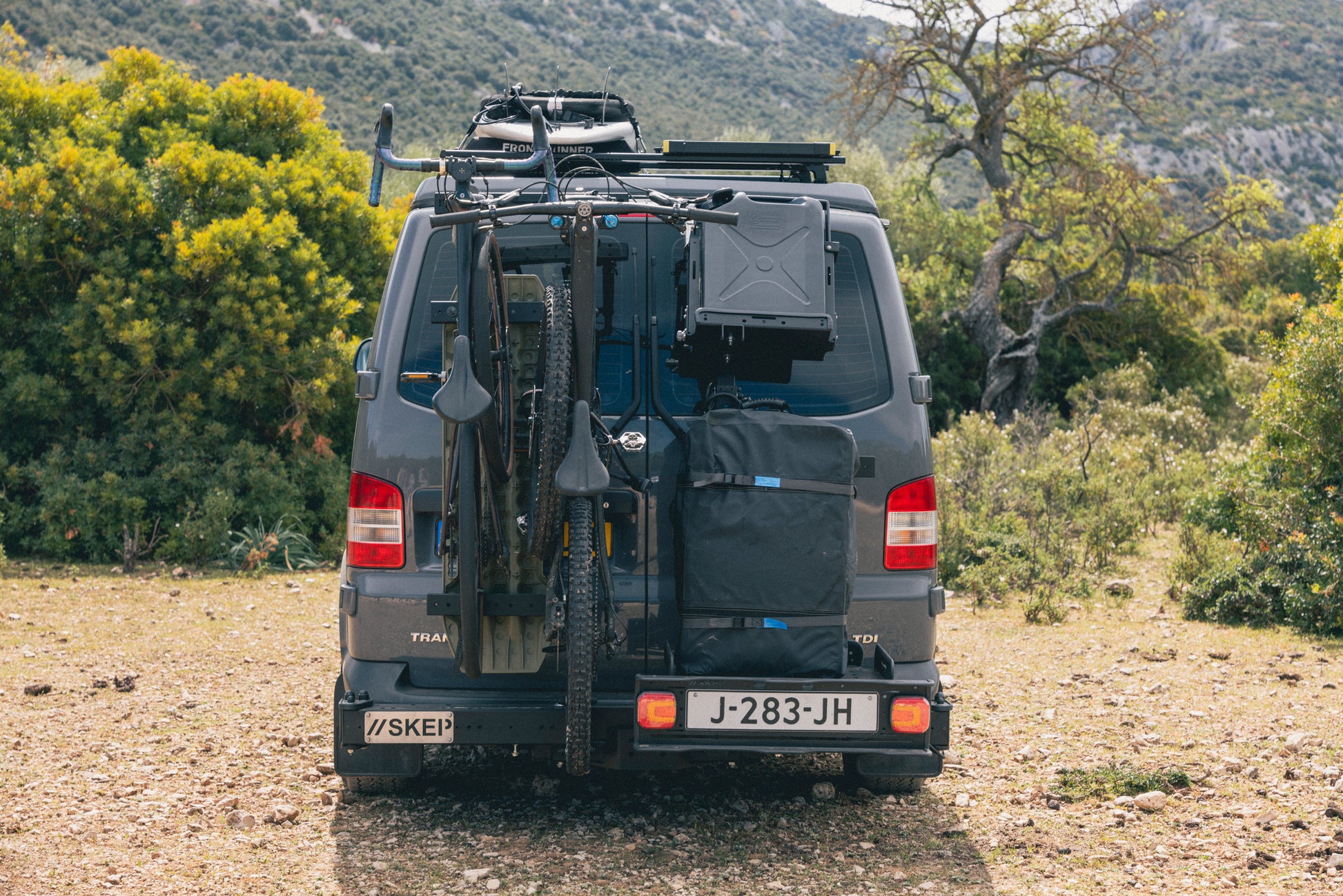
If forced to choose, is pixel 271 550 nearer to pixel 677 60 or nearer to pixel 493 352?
Answer: pixel 493 352

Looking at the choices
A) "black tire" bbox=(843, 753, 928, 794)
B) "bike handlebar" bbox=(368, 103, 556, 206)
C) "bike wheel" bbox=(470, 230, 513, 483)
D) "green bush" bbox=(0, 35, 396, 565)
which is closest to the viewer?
"bike wheel" bbox=(470, 230, 513, 483)

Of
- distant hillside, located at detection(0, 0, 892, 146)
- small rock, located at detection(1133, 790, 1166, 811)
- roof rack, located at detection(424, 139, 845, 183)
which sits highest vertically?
distant hillside, located at detection(0, 0, 892, 146)

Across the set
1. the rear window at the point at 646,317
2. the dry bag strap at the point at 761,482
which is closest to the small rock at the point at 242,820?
the rear window at the point at 646,317

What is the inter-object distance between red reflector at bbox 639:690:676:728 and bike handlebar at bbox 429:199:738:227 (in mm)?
1425

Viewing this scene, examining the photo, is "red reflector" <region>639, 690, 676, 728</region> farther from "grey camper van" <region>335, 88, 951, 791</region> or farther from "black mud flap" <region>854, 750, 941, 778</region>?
"black mud flap" <region>854, 750, 941, 778</region>

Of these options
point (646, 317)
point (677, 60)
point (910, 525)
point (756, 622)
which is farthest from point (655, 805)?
point (677, 60)

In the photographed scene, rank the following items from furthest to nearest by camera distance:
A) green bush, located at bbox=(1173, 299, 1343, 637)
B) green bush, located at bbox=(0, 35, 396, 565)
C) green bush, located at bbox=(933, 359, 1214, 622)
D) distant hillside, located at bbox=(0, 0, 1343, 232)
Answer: distant hillside, located at bbox=(0, 0, 1343, 232), green bush, located at bbox=(0, 35, 396, 565), green bush, located at bbox=(933, 359, 1214, 622), green bush, located at bbox=(1173, 299, 1343, 637)

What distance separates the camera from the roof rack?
180 inches

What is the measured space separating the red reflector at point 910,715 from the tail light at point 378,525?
1.62m

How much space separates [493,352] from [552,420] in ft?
→ 1.41

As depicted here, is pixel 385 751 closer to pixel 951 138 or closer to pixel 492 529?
pixel 492 529

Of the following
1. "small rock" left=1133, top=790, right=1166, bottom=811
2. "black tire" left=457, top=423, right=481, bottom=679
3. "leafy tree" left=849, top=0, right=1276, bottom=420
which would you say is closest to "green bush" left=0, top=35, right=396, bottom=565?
"black tire" left=457, top=423, right=481, bottom=679

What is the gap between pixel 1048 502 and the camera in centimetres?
1206

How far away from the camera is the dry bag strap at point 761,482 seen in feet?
11.5
